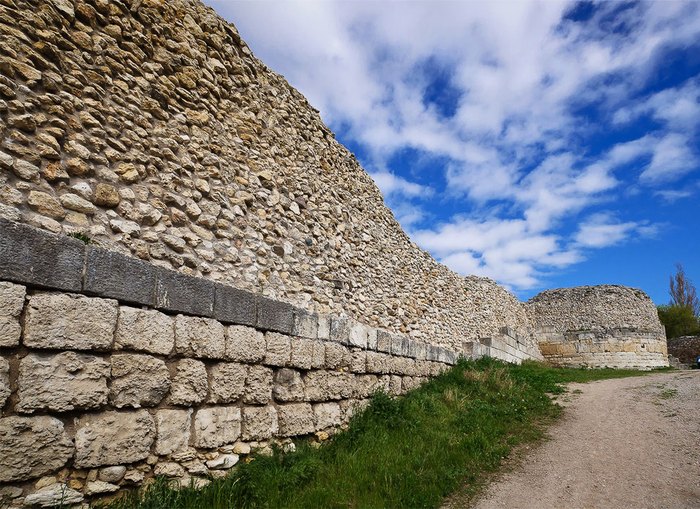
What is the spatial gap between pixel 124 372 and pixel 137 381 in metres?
0.14

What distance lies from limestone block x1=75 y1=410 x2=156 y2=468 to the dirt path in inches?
137

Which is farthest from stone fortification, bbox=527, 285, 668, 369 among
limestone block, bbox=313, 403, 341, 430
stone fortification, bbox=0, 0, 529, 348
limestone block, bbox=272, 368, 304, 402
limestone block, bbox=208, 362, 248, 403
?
limestone block, bbox=208, 362, 248, 403

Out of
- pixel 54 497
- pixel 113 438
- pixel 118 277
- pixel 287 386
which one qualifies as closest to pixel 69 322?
pixel 118 277

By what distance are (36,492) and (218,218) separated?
3.93 meters

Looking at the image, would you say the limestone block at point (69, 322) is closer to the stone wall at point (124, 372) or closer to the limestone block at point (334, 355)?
the stone wall at point (124, 372)

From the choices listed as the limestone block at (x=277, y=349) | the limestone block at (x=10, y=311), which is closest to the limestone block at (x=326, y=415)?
the limestone block at (x=277, y=349)

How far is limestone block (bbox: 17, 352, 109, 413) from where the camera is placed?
2863 mm

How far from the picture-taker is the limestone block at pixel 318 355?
5684 millimetres

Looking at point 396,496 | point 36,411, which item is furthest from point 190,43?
point 396,496

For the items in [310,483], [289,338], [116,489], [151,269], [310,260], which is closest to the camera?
[116,489]

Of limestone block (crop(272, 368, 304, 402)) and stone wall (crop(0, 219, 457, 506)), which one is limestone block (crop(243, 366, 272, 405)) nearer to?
stone wall (crop(0, 219, 457, 506))

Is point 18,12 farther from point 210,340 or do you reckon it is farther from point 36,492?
point 36,492

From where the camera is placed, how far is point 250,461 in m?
4.46

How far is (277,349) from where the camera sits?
5.07 meters
